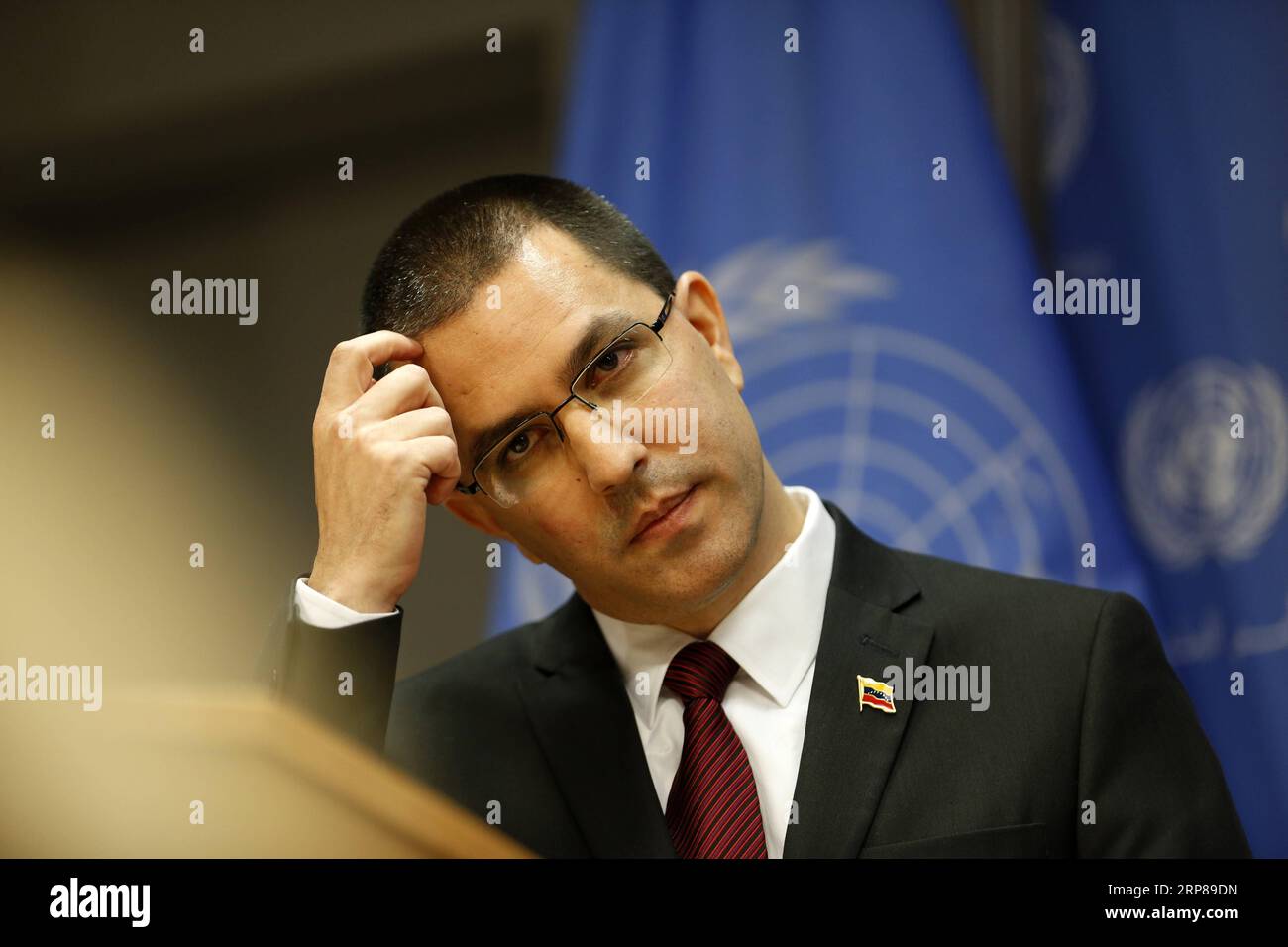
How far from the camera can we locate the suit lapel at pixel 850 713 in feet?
6.32

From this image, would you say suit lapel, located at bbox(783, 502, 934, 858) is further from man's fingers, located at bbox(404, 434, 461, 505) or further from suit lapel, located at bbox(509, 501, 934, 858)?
man's fingers, located at bbox(404, 434, 461, 505)

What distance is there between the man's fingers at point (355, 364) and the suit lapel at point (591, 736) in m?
0.57

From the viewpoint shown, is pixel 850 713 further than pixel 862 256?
No

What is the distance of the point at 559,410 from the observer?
1.97 meters

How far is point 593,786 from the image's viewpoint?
2.06 meters

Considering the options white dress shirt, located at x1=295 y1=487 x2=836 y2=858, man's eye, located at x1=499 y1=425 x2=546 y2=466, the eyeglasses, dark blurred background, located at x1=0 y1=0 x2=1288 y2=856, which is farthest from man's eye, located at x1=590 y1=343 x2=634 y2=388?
dark blurred background, located at x1=0 y1=0 x2=1288 y2=856

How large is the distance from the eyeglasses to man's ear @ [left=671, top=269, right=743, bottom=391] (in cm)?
11

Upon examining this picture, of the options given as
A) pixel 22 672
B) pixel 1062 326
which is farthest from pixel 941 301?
pixel 22 672

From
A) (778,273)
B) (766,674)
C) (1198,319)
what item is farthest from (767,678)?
(1198,319)

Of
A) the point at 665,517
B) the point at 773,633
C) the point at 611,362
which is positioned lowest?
the point at 773,633

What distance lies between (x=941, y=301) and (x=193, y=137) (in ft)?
5.39

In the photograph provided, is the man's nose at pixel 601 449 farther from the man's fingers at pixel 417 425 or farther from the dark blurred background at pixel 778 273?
the dark blurred background at pixel 778 273

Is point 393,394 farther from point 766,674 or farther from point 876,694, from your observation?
point 876,694

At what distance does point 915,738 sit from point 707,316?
2.62ft
